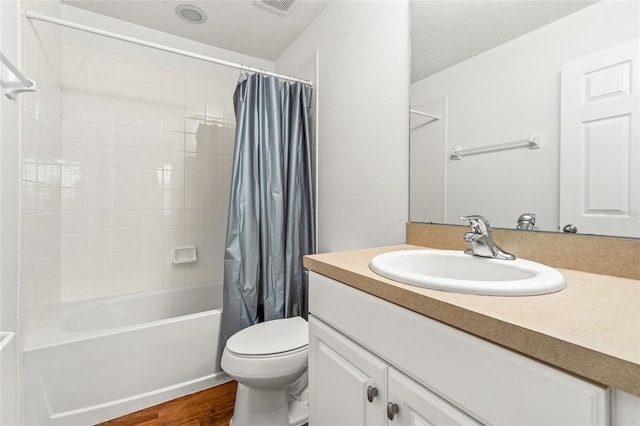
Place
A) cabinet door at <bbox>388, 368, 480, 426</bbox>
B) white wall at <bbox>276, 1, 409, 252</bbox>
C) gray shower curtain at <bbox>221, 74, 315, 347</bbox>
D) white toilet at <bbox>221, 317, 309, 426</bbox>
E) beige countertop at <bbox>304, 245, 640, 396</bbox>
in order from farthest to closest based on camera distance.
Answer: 1. gray shower curtain at <bbox>221, 74, 315, 347</bbox>
2. white wall at <bbox>276, 1, 409, 252</bbox>
3. white toilet at <bbox>221, 317, 309, 426</bbox>
4. cabinet door at <bbox>388, 368, 480, 426</bbox>
5. beige countertop at <bbox>304, 245, 640, 396</bbox>

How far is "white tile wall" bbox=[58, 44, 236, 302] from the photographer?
1.91 metres

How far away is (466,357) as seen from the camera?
1.75ft

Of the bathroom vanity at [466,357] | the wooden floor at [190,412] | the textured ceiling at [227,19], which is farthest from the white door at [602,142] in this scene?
the wooden floor at [190,412]

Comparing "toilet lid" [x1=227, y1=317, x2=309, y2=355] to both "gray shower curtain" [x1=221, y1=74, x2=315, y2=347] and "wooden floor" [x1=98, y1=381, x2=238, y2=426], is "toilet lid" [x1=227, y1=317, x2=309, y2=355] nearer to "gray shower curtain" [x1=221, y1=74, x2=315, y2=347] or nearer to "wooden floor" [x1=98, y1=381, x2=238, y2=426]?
"gray shower curtain" [x1=221, y1=74, x2=315, y2=347]

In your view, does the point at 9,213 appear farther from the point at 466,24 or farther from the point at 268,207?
the point at 466,24

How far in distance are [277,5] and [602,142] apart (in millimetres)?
1840

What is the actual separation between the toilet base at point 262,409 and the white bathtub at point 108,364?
1.41ft

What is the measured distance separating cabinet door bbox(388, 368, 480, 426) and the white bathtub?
1.29m

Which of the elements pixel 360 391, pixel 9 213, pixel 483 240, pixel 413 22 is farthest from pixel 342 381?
pixel 413 22

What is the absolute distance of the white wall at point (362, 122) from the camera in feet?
4.45

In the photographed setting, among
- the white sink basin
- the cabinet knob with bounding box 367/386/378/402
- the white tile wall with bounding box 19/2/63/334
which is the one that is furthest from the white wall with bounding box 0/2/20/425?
the white sink basin

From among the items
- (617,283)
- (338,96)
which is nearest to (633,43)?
(617,283)

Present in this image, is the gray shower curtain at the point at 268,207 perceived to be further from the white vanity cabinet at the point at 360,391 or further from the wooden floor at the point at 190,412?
the white vanity cabinet at the point at 360,391

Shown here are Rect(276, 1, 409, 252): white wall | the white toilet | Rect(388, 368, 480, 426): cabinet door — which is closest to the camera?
Rect(388, 368, 480, 426): cabinet door
